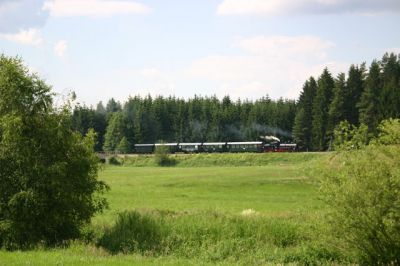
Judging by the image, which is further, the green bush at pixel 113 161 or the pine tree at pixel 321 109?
the green bush at pixel 113 161

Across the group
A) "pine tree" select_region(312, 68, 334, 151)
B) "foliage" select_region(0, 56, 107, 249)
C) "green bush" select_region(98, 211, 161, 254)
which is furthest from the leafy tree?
"pine tree" select_region(312, 68, 334, 151)

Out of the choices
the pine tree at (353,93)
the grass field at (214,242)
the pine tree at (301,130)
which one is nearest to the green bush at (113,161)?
the pine tree at (301,130)

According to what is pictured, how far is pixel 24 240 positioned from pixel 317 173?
492 inches

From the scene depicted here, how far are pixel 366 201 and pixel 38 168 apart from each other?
44.4 ft

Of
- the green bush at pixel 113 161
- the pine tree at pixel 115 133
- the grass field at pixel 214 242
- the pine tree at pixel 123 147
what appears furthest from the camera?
the pine tree at pixel 115 133

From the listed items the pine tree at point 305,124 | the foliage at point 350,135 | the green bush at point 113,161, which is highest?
the pine tree at point 305,124

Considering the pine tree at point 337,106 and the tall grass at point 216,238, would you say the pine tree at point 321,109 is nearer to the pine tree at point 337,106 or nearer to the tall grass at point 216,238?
the pine tree at point 337,106

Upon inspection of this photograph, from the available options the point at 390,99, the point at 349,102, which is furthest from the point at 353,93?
the point at 390,99

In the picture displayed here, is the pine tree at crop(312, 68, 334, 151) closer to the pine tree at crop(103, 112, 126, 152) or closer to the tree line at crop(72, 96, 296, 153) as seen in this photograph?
the tree line at crop(72, 96, 296, 153)

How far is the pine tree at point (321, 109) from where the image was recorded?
11406cm

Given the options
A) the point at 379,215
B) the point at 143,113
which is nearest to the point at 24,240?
the point at 379,215

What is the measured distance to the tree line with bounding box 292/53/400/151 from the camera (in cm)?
10262

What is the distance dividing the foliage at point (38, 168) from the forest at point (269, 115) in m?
67.2

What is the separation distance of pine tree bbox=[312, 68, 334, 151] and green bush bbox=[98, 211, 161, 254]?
91.2 m
